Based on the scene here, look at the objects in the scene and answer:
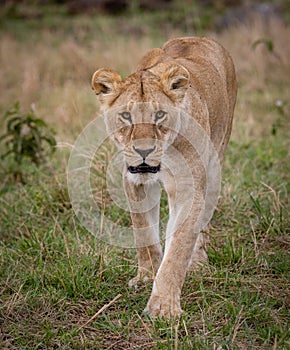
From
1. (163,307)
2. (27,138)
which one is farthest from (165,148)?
(27,138)

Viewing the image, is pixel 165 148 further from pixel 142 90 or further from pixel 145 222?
pixel 145 222

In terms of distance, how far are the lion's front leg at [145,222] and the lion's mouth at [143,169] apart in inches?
14.0

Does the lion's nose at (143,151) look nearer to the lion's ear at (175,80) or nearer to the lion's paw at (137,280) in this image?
the lion's ear at (175,80)

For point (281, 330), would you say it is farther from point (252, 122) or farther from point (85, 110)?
point (85, 110)

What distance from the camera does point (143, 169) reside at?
3.35m

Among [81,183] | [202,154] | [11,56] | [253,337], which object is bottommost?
[253,337]

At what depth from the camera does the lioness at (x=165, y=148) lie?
326cm

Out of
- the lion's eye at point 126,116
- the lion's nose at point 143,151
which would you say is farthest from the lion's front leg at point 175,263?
the lion's eye at point 126,116

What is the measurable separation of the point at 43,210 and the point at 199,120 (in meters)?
1.61

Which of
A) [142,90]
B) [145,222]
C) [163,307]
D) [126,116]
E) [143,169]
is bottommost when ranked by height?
[163,307]

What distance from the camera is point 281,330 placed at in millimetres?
2975

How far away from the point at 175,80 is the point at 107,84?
353mm

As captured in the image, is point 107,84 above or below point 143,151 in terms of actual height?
above

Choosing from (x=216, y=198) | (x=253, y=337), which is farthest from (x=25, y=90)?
(x=253, y=337)
